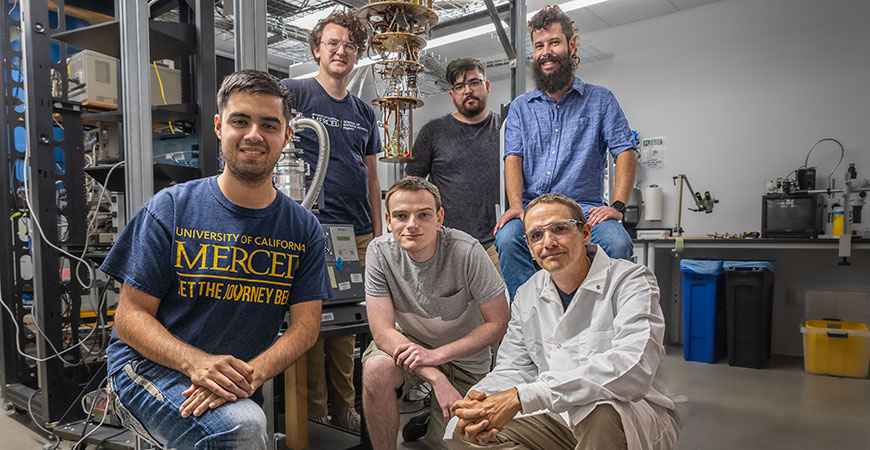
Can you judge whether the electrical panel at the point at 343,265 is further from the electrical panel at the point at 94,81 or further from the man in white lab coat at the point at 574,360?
the electrical panel at the point at 94,81

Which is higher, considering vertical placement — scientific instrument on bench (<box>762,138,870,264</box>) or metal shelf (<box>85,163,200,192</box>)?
metal shelf (<box>85,163,200,192</box>)

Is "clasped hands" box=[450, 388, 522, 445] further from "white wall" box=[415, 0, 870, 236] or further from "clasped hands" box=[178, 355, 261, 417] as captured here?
"white wall" box=[415, 0, 870, 236]

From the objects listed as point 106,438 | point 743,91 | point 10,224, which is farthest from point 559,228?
point 743,91

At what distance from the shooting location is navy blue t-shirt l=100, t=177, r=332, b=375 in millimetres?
1299

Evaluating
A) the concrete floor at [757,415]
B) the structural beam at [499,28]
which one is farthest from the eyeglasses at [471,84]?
the concrete floor at [757,415]

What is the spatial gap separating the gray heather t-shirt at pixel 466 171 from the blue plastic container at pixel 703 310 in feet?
8.00

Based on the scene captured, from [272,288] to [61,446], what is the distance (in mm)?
1880

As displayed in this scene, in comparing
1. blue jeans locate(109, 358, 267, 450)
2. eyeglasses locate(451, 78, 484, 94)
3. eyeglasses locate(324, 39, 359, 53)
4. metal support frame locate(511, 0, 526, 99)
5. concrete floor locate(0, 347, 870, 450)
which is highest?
metal support frame locate(511, 0, 526, 99)

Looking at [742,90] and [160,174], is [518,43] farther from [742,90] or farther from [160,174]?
[742,90]

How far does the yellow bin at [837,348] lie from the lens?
3.70 metres

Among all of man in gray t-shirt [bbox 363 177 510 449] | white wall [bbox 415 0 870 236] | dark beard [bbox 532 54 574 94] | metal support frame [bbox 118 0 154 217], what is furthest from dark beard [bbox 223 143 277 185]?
white wall [bbox 415 0 870 236]

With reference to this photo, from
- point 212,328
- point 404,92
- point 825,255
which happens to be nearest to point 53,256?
point 212,328

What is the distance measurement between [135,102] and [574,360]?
1.73 meters

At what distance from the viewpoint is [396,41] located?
1727 mm
